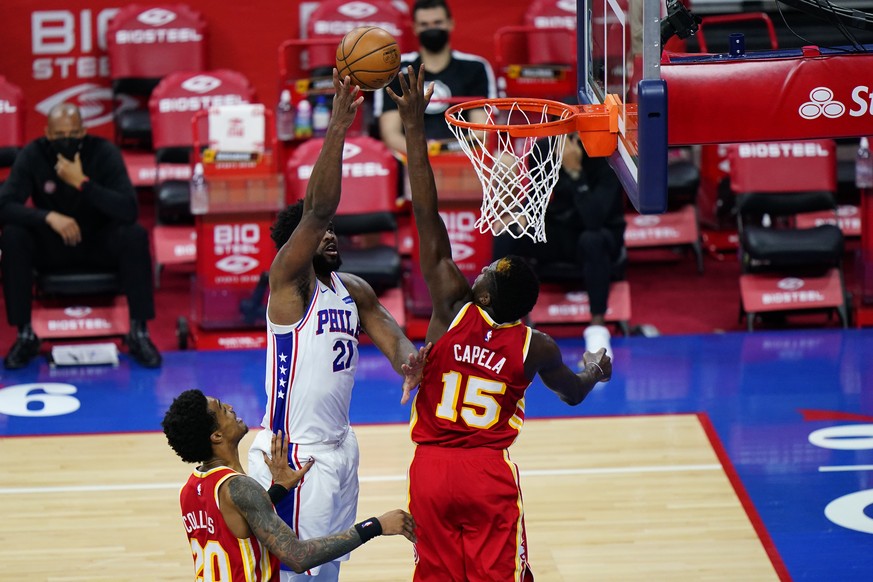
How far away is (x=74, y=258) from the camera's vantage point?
9.18 metres

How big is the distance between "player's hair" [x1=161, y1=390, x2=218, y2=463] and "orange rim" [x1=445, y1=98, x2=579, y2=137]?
150 centimetres

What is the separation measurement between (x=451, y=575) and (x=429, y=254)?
1.19m

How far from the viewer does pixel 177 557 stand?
21.0 ft

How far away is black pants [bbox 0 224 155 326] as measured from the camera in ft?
29.5

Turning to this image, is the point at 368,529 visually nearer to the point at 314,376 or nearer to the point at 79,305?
the point at 314,376

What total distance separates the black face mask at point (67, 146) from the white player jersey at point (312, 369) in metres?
4.70

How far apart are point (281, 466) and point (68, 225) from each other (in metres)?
4.70

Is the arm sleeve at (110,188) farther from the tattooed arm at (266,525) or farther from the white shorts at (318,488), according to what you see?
the tattooed arm at (266,525)

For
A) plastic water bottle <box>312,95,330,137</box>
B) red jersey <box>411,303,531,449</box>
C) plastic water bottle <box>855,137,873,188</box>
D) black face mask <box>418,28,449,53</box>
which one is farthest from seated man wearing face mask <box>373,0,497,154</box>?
red jersey <box>411,303,531,449</box>

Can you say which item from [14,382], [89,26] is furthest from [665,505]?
[89,26]

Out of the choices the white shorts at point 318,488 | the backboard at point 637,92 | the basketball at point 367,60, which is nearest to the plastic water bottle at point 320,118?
the backboard at point 637,92

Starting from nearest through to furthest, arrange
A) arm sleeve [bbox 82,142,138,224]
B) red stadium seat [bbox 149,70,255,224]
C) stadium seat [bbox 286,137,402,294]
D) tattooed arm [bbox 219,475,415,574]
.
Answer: tattooed arm [bbox 219,475,415,574] → arm sleeve [bbox 82,142,138,224] → stadium seat [bbox 286,137,402,294] → red stadium seat [bbox 149,70,255,224]

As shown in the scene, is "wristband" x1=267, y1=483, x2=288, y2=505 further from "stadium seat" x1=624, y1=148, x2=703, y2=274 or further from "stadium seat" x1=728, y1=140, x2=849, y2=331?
"stadium seat" x1=624, y1=148, x2=703, y2=274

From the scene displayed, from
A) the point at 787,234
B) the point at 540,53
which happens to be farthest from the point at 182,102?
the point at 787,234
